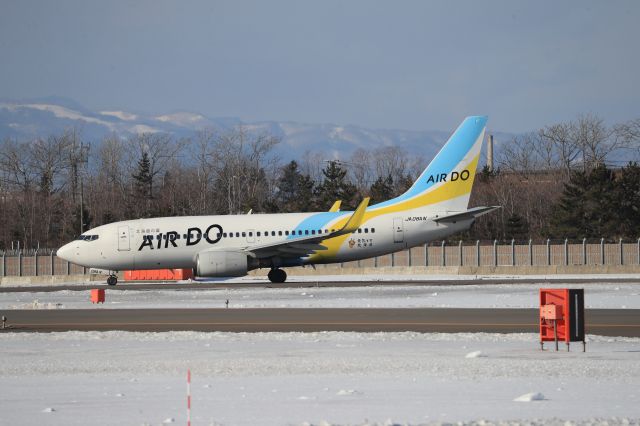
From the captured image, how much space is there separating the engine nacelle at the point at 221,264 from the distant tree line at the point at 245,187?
38.1m

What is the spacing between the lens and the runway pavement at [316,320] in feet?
75.8

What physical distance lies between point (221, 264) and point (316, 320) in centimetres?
1985

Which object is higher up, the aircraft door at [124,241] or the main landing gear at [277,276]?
the aircraft door at [124,241]

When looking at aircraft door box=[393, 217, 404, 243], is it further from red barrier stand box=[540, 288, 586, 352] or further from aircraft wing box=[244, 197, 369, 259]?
red barrier stand box=[540, 288, 586, 352]

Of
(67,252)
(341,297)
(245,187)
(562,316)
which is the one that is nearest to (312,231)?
(341,297)

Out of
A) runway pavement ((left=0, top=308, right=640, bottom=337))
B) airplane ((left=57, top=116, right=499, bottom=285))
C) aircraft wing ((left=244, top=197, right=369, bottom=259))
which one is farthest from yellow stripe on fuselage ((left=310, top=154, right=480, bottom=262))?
runway pavement ((left=0, top=308, right=640, bottom=337))

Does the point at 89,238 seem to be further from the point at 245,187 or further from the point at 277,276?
the point at 245,187

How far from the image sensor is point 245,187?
119 metres

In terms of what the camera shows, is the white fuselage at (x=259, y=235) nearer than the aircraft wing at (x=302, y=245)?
No

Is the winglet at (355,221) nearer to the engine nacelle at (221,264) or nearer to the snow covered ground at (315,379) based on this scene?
the engine nacelle at (221,264)

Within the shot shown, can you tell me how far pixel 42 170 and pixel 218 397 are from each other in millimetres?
119289

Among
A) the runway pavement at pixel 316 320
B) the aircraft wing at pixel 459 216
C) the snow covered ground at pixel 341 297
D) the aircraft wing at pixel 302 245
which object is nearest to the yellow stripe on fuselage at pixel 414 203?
the aircraft wing at pixel 302 245

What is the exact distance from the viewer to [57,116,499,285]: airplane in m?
46.6

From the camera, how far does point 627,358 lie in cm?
1695
